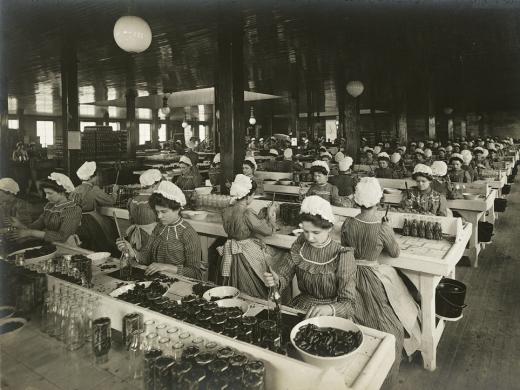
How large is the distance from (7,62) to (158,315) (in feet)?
27.0

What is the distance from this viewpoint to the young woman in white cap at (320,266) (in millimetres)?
2600

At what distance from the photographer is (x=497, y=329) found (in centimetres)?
404

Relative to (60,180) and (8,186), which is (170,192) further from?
(8,186)

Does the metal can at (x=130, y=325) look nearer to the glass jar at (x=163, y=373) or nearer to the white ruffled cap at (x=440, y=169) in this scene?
the glass jar at (x=163, y=373)

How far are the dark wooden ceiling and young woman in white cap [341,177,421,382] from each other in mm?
2494

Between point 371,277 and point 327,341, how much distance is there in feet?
5.07

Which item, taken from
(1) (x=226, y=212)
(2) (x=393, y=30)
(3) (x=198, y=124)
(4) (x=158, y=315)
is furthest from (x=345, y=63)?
(3) (x=198, y=124)

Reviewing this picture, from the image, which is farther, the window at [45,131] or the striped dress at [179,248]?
the window at [45,131]

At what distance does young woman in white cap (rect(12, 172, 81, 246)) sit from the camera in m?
4.42

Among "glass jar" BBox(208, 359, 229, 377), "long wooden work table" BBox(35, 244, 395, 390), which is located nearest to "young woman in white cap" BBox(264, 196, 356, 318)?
"long wooden work table" BBox(35, 244, 395, 390)

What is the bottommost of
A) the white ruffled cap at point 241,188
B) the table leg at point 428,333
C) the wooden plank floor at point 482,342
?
the wooden plank floor at point 482,342

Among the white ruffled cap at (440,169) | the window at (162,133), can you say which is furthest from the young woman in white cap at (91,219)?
the window at (162,133)

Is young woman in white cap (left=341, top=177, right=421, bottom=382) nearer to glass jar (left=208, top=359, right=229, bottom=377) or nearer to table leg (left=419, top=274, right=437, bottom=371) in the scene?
table leg (left=419, top=274, right=437, bottom=371)

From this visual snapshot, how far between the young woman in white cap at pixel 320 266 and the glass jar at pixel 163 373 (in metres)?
1.00
